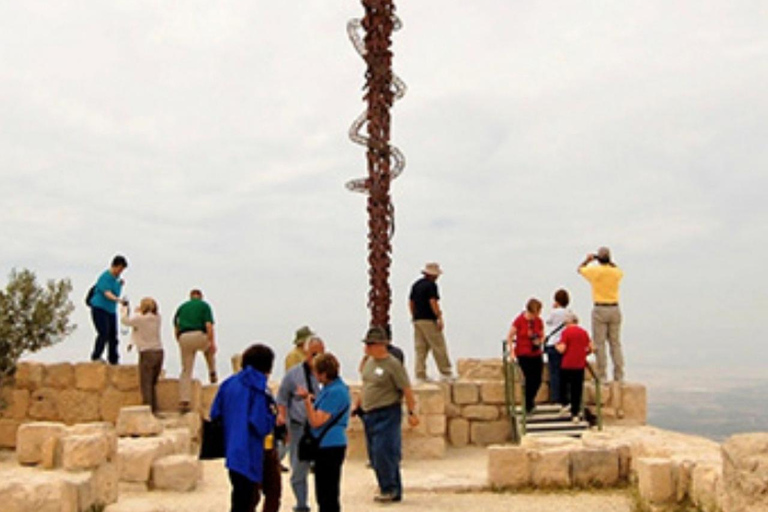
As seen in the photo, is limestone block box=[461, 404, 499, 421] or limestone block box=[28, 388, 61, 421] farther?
limestone block box=[28, 388, 61, 421]

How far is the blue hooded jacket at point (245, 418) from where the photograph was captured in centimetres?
586

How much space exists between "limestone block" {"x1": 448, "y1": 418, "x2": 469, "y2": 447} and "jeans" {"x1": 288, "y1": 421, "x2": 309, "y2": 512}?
19.3ft

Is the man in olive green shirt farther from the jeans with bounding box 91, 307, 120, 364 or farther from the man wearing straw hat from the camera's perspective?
the jeans with bounding box 91, 307, 120, 364

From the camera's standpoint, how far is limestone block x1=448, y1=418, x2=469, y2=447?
1319 cm

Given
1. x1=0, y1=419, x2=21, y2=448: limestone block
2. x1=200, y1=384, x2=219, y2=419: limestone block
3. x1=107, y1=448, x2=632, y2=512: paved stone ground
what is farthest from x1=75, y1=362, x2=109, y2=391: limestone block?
x1=107, y1=448, x2=632, y2=512: paved stone ground

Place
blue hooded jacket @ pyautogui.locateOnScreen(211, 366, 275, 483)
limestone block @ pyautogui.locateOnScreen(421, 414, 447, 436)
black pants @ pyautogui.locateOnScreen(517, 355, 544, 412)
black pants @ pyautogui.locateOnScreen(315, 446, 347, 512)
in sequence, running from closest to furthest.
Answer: blue hooded jacket @ pyautogui.locateOnScreen(211, 366, 275, 483) < black pants @ pyautogui.locateOnScreen(315, 446, 347, 512) < black pants @ pyautogui.locateOnScreen(517, 355, 544, 412) < limestone block @ pyautogui.locateOnScreen(421, 414, 447, 436)

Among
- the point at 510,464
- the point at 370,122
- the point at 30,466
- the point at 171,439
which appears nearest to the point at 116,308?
the point at 171,439

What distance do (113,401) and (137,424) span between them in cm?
283

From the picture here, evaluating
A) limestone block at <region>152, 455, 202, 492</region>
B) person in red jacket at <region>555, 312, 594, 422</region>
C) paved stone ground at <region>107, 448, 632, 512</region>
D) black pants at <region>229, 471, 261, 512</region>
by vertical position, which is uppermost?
person in red jacket at <region>555, 312, 594, 422</region>

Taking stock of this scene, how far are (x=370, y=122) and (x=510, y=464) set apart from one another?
7.46 meters

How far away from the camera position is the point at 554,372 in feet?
41.0

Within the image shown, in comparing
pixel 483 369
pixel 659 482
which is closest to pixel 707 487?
pixel 659 482

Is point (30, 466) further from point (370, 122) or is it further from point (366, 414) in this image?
point (370, 122)

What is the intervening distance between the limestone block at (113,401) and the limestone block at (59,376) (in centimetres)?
65
